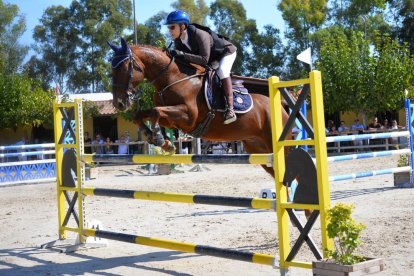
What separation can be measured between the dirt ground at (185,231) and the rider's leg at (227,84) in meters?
1.35

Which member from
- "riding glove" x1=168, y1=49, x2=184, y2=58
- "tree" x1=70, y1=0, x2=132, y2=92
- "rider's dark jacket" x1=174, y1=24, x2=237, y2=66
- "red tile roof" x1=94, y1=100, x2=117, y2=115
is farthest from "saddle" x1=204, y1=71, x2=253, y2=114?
"tree" x1=70, y1=0, x2=132, y2=92

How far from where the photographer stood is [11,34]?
A: 50875 mm

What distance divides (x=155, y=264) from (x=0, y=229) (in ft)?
11.6

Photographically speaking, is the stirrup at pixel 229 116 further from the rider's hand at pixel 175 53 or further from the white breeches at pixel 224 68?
the rider's hand at pixel 175 53

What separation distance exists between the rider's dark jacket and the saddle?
21 centimetres

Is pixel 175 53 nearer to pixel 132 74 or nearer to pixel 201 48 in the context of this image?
pixel 201 48

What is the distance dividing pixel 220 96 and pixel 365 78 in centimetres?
2358

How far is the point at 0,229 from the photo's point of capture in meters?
8.52

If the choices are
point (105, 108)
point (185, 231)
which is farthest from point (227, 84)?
point (105, 108)

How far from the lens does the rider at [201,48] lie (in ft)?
20.8

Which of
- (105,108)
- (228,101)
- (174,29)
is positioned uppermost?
(105,108)

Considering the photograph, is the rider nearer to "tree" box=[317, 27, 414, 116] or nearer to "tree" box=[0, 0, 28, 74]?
"tree" box=[317, 27, 414, 116]

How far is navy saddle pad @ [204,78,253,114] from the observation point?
650cm

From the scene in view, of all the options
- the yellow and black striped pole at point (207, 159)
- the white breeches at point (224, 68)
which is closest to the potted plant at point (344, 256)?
the yellow and black striped pole at point (207, 159)
